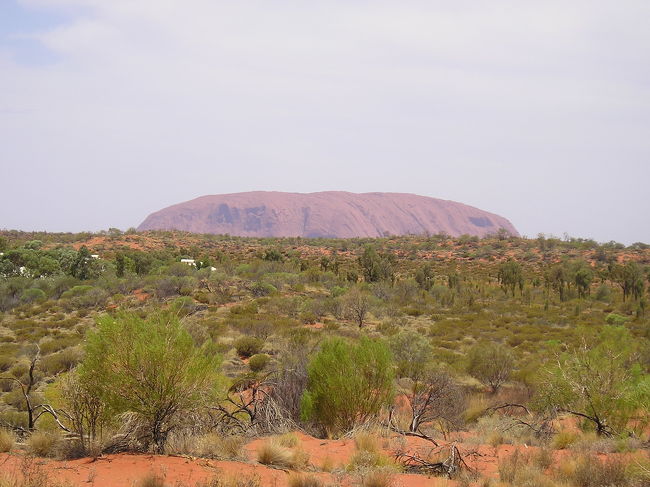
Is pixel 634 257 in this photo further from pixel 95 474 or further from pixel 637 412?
pixel 95 474

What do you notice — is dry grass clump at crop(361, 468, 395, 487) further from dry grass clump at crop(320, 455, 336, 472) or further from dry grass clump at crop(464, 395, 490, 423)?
dry grass clump at crop(464, 395, 490, 423)

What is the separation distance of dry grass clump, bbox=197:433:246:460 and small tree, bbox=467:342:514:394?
10.9 m

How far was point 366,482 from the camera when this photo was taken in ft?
20.6

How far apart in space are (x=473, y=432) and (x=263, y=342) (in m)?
10.7

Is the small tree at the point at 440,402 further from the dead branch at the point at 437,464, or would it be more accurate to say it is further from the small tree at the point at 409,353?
the dead branch at the point at 437,464

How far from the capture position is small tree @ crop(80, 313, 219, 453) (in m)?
7.37

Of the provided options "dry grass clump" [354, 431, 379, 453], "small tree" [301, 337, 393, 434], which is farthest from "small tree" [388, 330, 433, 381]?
"dry grass clump" [354, 431, 379, 453]

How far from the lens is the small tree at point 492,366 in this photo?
16.8 m

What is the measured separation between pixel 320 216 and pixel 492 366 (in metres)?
149

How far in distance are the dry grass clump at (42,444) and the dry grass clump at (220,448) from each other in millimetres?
1922

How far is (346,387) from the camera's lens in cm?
994

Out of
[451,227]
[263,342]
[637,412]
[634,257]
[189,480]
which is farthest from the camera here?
[451,227]

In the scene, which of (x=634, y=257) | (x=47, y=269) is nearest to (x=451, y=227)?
(x=634, y=257)

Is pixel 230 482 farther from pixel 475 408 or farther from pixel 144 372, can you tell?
pixel 475 408
